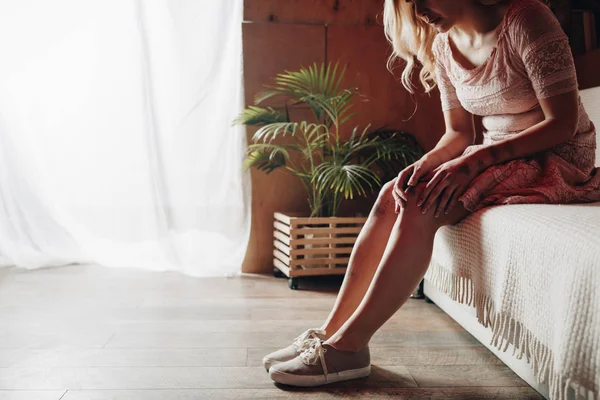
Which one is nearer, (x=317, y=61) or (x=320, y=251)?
(x=320, y=251)

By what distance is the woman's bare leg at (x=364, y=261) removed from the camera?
1.62 meters

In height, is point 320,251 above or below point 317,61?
below

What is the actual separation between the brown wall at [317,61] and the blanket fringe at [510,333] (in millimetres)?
1395

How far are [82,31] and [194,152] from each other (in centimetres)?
76

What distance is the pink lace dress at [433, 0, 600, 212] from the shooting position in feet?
4.73

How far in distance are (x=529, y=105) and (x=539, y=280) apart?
553mm

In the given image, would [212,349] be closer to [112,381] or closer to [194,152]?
[112,381]

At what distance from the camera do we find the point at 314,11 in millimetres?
3016

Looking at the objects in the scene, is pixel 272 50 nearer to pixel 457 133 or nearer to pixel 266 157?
pixel 266 157

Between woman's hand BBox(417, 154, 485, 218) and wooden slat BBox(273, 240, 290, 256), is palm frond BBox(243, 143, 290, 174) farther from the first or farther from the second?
woman's hand BBox(417, 154, 485, 218)

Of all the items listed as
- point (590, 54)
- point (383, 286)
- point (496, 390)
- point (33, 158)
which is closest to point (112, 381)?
point (383, 286)

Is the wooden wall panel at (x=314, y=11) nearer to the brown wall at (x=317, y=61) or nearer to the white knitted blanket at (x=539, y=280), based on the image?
the brown wall at (x=317, y=61)

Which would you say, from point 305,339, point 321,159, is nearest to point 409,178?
point 305,339

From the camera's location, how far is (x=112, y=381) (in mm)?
1549
